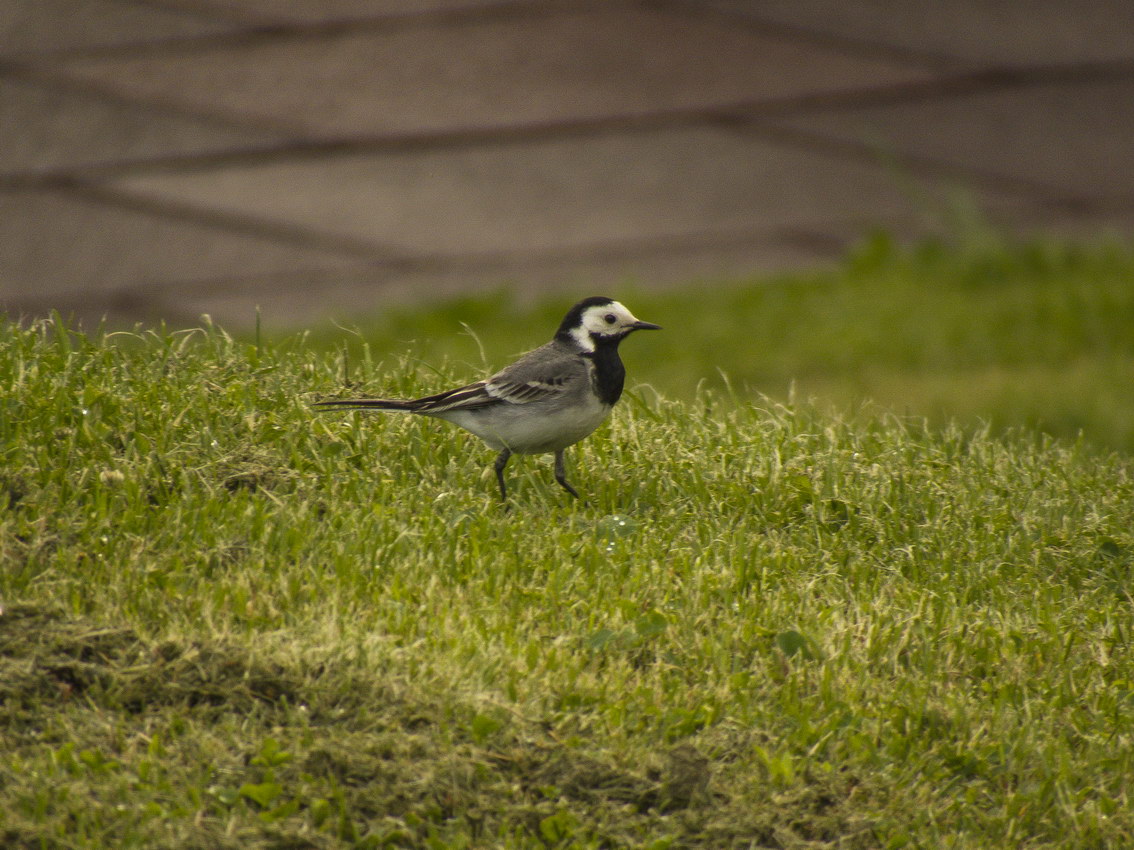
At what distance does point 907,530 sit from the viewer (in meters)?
6.61

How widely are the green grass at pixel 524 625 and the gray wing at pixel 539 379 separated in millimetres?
464

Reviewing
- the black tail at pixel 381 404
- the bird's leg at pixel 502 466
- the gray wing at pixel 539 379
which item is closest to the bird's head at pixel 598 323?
the gray wing at pixel 539 379

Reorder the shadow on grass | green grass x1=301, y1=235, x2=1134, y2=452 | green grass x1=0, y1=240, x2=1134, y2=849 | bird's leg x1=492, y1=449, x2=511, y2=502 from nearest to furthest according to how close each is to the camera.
Result: the shadow on grass → green grass x1=0, y1=240, x2=1134, y2=849 → bird's leg x1=492, y1=449, x2=511, y2=502 → green grass x1=301, y1=235, x2=1134, y2=452

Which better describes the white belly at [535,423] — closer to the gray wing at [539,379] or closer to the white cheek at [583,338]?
the gray wing at [539,379]

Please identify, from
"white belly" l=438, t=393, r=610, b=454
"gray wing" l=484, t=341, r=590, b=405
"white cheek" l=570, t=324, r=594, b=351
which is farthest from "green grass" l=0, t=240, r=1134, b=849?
"white cheek" l=570, t=324, r=594, b=351

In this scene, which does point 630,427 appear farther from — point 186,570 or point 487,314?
point 487,314

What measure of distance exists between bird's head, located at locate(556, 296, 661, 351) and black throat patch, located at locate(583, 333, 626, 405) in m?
0.01

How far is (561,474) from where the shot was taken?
6.69 m

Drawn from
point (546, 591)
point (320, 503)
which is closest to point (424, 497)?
point (320, 503)

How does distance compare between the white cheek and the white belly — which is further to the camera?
the white cheek

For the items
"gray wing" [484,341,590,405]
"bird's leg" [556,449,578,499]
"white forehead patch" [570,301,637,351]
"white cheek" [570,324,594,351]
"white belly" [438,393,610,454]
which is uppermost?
"white forehead patch" [570,301,637,351]

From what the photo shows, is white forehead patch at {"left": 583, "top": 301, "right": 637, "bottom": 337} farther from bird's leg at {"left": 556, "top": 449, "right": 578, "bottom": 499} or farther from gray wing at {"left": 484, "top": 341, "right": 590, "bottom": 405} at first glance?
bird's leg at {"left": 556, "top": 449, "right": 578, "bottom": 499}

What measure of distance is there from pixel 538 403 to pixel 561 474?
1.43 feet

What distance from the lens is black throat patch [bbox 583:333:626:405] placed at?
260 inches
